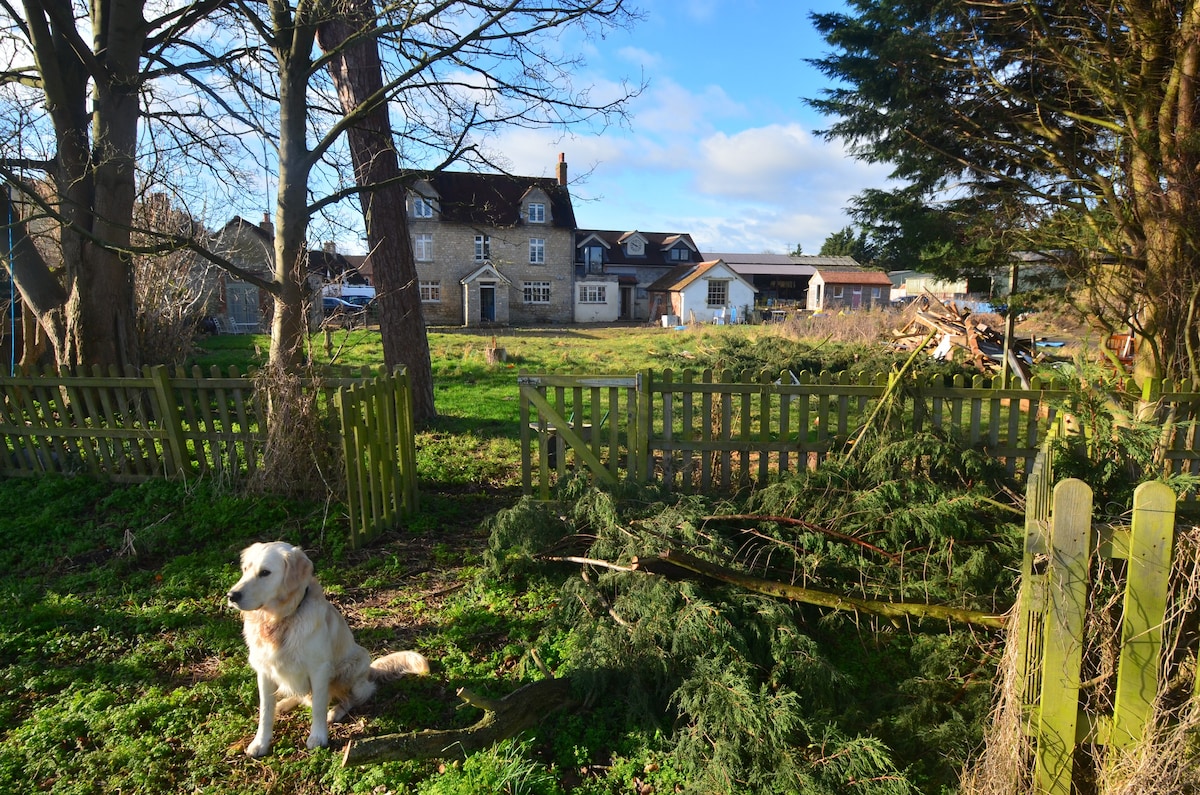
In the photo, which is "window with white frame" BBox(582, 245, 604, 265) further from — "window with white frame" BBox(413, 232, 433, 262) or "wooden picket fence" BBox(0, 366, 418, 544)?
"wooden picket fence" BBox(0, 366, 418, 544)

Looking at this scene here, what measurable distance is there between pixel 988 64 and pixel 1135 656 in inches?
315

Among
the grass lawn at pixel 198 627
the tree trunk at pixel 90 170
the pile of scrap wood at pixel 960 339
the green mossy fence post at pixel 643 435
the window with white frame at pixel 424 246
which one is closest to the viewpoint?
the grass lawn at pixel 198 627

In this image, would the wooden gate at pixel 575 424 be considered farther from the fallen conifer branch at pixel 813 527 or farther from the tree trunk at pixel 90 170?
the tree trunk at pixel 90 170

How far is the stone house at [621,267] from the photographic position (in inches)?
1724

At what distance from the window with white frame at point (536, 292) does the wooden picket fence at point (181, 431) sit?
1382 inches

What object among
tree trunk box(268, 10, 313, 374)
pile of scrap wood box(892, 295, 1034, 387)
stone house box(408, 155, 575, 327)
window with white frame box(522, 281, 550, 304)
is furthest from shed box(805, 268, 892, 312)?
tree trunk box(268, 10, 313, 374)

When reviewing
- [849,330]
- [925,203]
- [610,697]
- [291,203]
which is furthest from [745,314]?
[610,697]

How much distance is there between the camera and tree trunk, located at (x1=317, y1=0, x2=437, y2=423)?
8.91 metres

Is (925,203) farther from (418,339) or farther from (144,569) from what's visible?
(144,569)

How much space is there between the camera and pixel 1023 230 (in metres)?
7.21

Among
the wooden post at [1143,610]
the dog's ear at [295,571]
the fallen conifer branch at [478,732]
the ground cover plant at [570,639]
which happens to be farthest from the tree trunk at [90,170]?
the wooden post at [1143,610]

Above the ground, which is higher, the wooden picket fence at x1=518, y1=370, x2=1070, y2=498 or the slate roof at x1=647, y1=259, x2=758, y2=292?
the slate roof at x1=647, y1=259, x2=758, y2=292

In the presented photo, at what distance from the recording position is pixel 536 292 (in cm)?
4234

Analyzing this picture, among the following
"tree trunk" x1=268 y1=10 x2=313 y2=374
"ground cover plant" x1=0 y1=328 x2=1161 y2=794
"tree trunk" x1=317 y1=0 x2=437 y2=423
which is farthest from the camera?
"tree trunk" x1=317 y1=0 x2=437 y2=423
